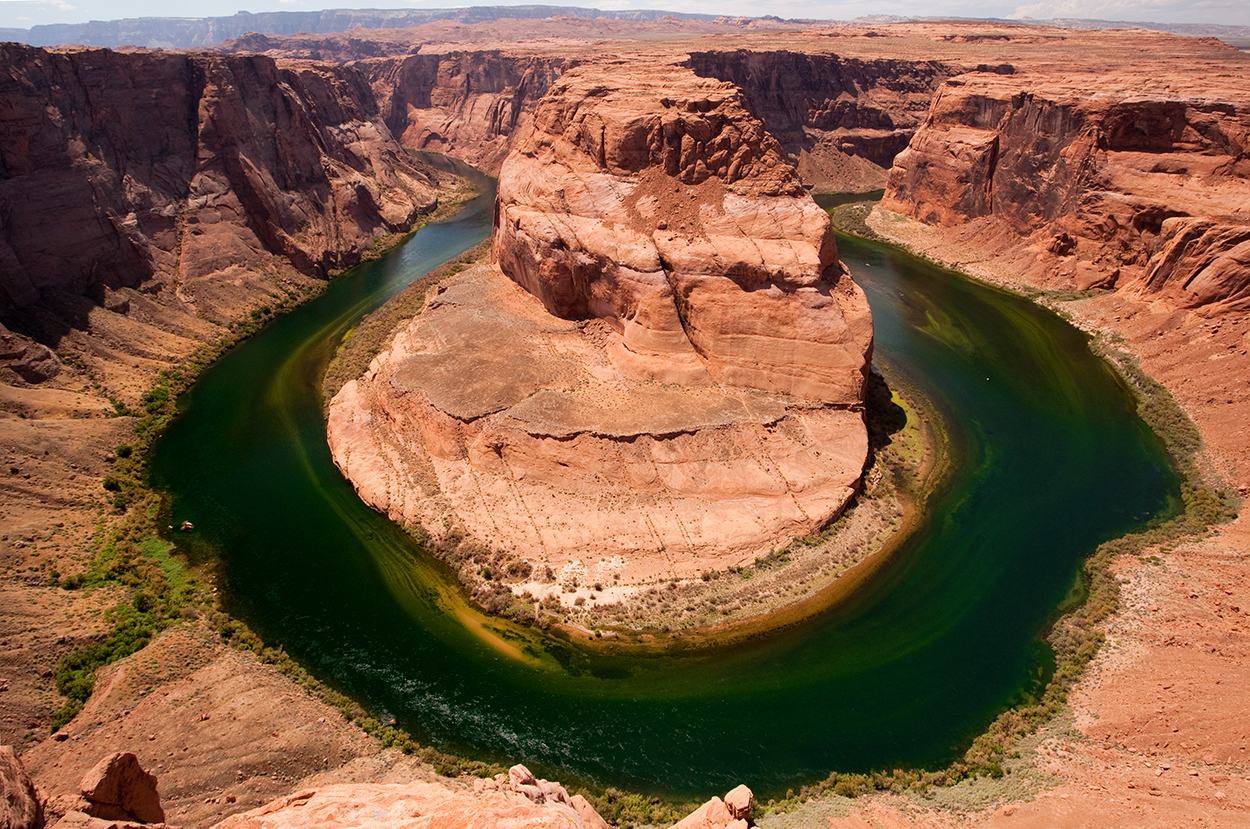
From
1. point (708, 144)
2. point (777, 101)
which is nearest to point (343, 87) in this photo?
point (777, 101)

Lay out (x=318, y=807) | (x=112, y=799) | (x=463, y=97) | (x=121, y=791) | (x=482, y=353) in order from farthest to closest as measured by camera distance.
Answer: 1. (x=463, y=97)
2. (x=482, y=353)
3. (x=121, y=791)
4. (x=112, y=799)
5. (x=318, y=807)

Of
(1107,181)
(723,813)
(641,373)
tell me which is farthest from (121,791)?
(1107,181)

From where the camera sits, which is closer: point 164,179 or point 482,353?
point 482,353

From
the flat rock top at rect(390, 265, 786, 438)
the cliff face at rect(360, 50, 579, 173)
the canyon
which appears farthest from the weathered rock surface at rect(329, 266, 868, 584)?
the cliff face at rect(360, 50, 579, 173)

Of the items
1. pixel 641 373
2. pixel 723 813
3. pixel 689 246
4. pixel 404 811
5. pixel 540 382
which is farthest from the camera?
pixel 689 246

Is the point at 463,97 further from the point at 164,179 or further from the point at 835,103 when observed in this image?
the point at 164,179

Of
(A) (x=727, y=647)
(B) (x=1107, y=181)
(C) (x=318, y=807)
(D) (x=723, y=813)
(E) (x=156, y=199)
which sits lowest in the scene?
(A) (x=727, y=647)

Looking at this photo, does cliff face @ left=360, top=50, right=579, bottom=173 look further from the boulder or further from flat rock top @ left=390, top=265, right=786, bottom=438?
the boulder
